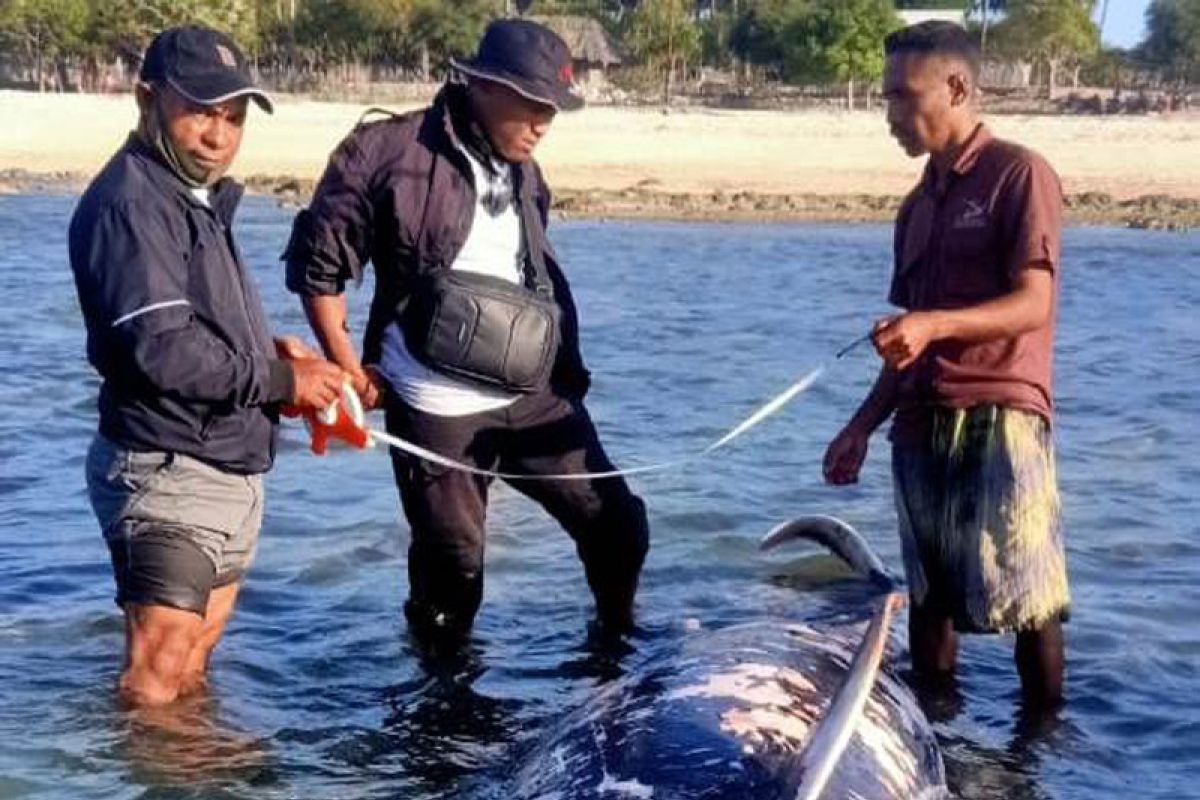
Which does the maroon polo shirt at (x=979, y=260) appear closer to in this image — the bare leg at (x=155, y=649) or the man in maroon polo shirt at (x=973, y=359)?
the man in maroon polo shirt at (x=973, y=359)

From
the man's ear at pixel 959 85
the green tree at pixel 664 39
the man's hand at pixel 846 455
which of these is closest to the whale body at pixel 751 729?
the man's hand at pixel 846 455

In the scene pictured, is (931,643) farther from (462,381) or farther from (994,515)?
(462,381)

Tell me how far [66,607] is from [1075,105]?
200 ft

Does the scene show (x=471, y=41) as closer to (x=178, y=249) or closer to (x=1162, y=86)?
(x=1162, y=86)

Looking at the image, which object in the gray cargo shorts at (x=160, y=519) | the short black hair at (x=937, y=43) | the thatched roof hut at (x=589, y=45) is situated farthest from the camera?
the thatched roof hut at (x=589, y=45)

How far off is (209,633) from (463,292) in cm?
135

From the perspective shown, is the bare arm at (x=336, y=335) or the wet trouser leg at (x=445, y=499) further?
the wet trouser leg at (x=445, y=499)

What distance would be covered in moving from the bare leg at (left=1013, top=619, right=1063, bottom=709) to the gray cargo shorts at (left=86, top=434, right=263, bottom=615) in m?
2.56

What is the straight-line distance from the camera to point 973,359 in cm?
587

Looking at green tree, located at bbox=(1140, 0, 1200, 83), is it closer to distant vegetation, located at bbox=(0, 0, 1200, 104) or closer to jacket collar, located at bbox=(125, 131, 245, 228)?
distant vegetation, located at bbox=(0, 0, 1200, 104)

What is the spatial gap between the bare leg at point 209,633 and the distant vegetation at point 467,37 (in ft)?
204

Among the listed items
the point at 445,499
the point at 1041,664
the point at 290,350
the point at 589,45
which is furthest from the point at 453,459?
the point at 589,45

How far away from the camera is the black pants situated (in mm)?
6496

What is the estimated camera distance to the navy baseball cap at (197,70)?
210 inches
